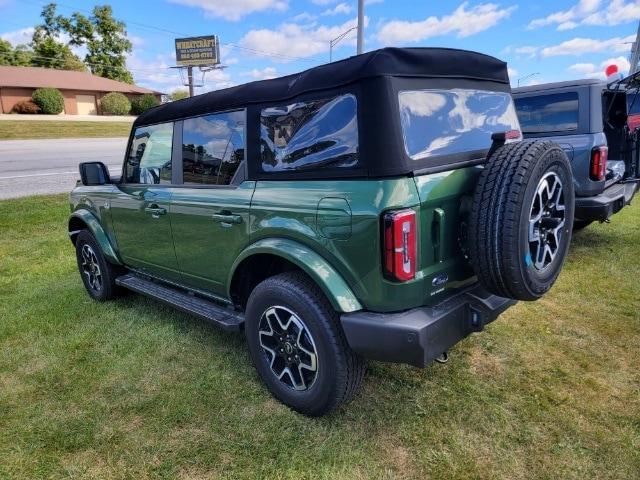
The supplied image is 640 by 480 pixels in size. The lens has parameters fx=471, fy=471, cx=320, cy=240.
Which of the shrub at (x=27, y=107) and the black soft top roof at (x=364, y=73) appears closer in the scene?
the black soft top roof at (x=364, y=73)

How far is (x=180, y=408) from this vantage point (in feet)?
9.41

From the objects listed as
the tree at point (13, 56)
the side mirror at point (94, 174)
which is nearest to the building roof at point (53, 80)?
the tree at point (13, 56)

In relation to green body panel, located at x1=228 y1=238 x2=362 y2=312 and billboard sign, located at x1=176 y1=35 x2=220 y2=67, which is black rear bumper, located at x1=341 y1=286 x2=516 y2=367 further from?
billboard sign, located at x1=176 y1=35 x2=220 y2=67

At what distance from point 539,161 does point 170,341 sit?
115 inches

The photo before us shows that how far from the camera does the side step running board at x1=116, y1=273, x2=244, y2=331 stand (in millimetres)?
3152

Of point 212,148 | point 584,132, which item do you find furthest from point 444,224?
point 584,132

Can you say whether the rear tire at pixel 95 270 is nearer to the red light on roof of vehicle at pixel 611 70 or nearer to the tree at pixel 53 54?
the red light on roof of vehicle at pixel 611 70

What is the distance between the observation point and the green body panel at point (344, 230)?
7.48 ft

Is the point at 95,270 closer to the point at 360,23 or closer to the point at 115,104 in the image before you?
the point at 360,23

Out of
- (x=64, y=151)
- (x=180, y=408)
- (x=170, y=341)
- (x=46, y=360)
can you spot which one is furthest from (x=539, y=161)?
(x=64, y=151)

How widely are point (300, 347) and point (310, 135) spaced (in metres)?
1.19

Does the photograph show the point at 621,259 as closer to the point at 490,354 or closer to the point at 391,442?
the point at 490,354

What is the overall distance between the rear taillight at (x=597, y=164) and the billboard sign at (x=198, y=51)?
42.8m

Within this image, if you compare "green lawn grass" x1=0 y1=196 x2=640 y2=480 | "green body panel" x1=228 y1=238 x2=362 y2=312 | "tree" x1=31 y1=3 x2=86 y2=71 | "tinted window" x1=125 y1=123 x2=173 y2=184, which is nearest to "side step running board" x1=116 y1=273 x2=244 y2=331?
"green lawn grass" x1=0 y1=196 x2=640 y2=480
